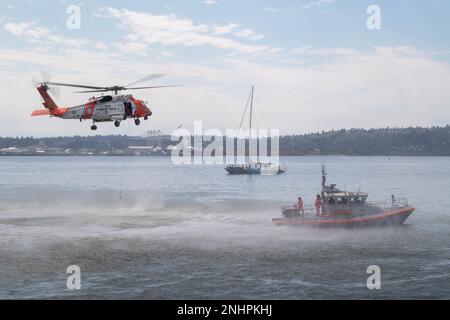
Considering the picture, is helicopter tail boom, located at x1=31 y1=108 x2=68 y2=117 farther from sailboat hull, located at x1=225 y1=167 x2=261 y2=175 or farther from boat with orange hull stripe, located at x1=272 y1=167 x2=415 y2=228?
sailboat hull, located at x1=225 y1=167 x2=261 y2=175

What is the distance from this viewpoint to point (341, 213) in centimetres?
6850

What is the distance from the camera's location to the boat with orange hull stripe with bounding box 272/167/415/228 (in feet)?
222

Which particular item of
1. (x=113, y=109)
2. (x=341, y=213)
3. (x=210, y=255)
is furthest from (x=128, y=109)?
(x=341, y=213)

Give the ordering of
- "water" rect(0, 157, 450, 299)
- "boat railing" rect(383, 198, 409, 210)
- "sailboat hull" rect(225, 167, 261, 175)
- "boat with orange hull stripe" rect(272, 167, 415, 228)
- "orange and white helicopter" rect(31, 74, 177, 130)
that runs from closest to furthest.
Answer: "orange and white helicopter" rect(31, 74, 177, 130) < "water" rect(0, 157, 450, 299) < "boat with orange hull stripe" rect(272, 167, 415, 228) < "boat railing" rect(383, 198, 409, 210) < "sailboat hull" rect(225, 167, 261, 175)

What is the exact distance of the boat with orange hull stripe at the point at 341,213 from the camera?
6775 centimetres

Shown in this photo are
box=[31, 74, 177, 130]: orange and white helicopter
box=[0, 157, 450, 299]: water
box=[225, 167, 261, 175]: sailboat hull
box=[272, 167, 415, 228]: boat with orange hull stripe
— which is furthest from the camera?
box=[225, 167, 261, 175]: sailboat hull

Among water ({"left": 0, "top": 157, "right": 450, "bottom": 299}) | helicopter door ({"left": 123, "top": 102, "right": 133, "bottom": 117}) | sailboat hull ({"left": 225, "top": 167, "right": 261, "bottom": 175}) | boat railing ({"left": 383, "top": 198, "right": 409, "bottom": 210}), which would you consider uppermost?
helicopter door ({"left": 123, "top": 102, "right": 133, "bottom": 117})

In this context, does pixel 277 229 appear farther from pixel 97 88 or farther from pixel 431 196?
pixel 431 196

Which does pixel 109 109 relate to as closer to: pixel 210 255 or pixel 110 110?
pixel 110 110

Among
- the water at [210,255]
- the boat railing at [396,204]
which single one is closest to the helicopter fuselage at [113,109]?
the water at [210,255]

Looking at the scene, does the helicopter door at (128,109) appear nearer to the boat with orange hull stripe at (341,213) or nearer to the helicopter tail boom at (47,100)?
the helicopter tail boom at (47,100)

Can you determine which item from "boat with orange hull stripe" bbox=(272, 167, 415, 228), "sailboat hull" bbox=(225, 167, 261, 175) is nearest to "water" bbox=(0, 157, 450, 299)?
"boat with orange hull stripe" bbox=(272, 167, 415, 228)
